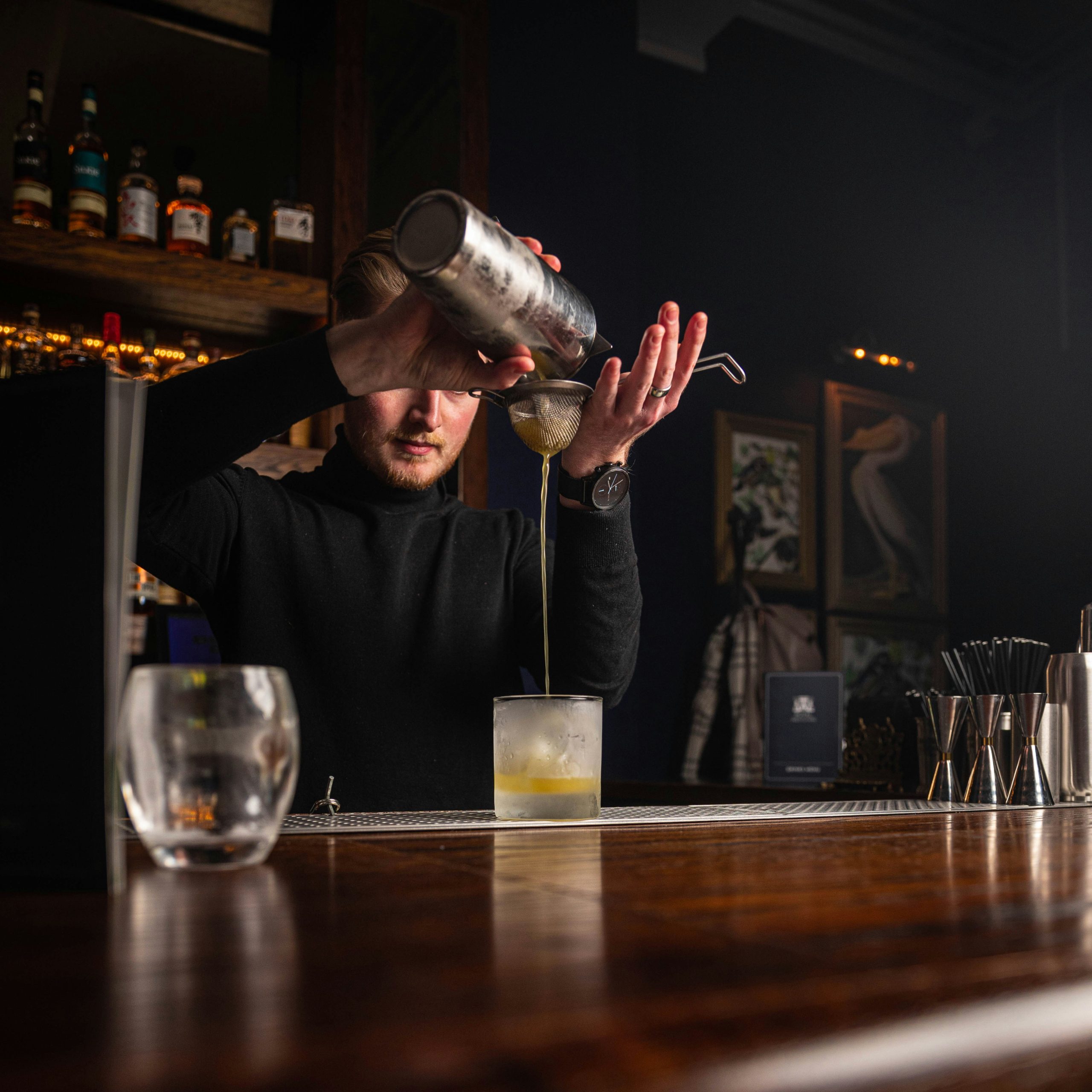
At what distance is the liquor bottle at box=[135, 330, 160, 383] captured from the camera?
243cm

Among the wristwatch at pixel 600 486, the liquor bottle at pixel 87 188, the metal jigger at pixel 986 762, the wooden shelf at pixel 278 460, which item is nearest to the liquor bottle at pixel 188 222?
the liquor bottle at pixel 87 188

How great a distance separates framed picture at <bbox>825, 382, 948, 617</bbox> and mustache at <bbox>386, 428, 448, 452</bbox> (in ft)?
9.02

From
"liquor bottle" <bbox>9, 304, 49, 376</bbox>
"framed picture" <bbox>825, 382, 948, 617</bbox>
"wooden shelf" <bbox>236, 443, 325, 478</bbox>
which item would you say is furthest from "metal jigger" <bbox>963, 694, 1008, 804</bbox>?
"framed picture" <bbox>825, 382, 948, 617</bbox>

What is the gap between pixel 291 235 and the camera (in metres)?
2.48

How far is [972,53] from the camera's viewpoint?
4.36 m

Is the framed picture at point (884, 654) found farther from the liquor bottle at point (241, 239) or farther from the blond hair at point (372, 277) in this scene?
the blond hair at point (372, 277)

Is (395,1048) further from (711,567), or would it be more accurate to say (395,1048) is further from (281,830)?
(711,567)

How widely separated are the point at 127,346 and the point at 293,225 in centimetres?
49

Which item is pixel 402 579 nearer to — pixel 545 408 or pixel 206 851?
pixel 545 408

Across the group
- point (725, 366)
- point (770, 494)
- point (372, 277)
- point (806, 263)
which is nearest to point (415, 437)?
point (372, 277)

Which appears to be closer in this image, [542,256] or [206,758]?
[206,758]

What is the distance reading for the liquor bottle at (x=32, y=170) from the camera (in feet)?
7.56

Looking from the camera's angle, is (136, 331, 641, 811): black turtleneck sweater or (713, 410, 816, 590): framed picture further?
(713, 410, 816, 590): framed picture

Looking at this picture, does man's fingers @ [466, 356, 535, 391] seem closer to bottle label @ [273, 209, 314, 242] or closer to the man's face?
the man's face
